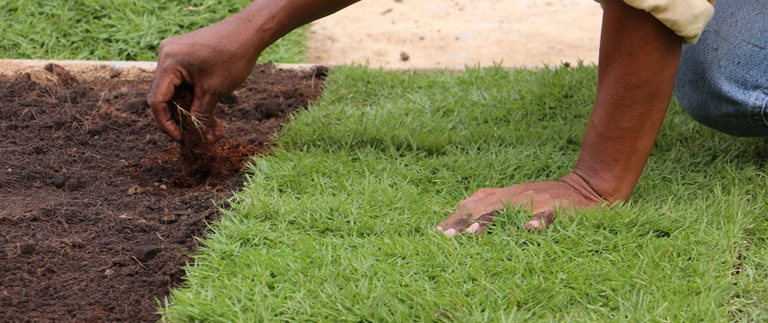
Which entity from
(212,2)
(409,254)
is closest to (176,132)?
(409,254)

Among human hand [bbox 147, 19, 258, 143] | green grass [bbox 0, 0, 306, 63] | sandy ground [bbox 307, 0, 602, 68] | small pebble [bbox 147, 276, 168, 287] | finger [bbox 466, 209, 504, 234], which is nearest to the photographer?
small pebble [bbox 147, 276, 168, 287]

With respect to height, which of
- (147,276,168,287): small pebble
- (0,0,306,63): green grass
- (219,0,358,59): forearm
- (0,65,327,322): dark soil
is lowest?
(0,0,306,63): green grass

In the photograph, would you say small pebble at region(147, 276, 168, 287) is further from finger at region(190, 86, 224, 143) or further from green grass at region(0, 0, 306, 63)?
green grass at region(0, 0, 306, 63)

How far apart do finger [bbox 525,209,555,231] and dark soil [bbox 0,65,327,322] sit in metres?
0.98

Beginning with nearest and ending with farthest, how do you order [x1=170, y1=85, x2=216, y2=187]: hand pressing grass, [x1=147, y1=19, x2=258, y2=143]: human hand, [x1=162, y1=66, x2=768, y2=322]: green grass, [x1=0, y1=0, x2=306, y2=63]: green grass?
1. [x1=162, y1=66, x2=768, y2=322]: green grass
2. [x1=147, y1=19, x2=258, y2=143]: human hand
3. [x1=170, y1=85, x2=216, y2=187]: hand pressing grass
4. [x1=0, y1=0, x2=306, y2=63]: green grass

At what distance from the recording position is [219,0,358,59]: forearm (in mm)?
2650

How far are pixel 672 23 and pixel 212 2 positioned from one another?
3.01m

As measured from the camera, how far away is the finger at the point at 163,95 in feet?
8.50

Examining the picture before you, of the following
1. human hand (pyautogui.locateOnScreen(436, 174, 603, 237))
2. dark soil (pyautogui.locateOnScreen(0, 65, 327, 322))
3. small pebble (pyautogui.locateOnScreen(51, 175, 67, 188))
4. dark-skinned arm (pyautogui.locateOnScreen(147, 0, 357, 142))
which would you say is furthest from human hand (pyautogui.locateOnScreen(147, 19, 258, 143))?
human hand (pyautogui.locateOnScreen(436, 174, 603, 237))

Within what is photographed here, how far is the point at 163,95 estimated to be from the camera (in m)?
2.61

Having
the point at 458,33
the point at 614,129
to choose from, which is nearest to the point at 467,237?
the point at 614,129

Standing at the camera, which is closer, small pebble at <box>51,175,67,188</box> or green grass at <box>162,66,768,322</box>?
green grass at <box>162,66,768,322</box>

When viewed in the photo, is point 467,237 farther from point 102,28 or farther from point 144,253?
point 102,28

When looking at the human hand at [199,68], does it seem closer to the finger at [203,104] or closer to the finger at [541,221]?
the finger at [203,104]
